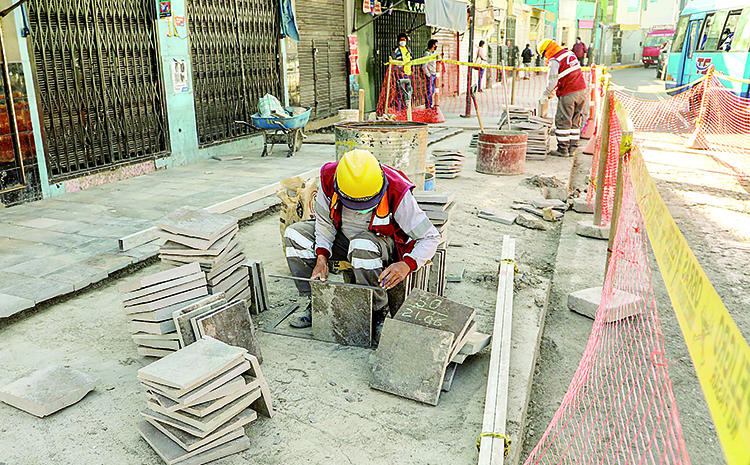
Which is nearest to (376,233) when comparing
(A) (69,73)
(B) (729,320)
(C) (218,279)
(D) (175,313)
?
(C) (218,279)

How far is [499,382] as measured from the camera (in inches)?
129

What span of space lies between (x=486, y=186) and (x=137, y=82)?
18.2ft

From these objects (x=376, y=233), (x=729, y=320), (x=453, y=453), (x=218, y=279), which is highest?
(x=729, y=320)

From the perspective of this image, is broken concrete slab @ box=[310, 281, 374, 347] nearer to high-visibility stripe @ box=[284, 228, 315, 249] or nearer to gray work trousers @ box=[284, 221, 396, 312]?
gray work trousers @ box=[284, 221, 396, 312]

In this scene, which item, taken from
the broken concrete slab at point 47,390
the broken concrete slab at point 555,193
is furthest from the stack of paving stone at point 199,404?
the broken concrete slab at point 555,193

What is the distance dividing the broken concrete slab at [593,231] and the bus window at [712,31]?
1109 cm

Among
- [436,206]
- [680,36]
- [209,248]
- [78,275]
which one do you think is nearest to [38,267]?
[78,275]

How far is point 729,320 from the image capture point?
4.22ft

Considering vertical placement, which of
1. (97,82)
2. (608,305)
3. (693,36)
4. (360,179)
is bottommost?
(608,305)

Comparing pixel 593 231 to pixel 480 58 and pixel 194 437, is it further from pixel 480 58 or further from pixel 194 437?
pixel 480 58

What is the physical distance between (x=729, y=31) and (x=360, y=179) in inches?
561

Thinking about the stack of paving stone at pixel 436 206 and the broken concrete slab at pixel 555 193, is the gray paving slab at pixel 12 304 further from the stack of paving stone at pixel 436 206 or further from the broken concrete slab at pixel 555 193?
the broken concrete slab at pixel 555 193

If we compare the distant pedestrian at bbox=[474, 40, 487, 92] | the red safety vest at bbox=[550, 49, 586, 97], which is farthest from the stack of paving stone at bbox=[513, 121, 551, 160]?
the distant pedestrian at bbox=[474, 40, 487, 92]

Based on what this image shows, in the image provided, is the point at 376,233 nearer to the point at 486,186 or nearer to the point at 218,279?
the point at 218,279
